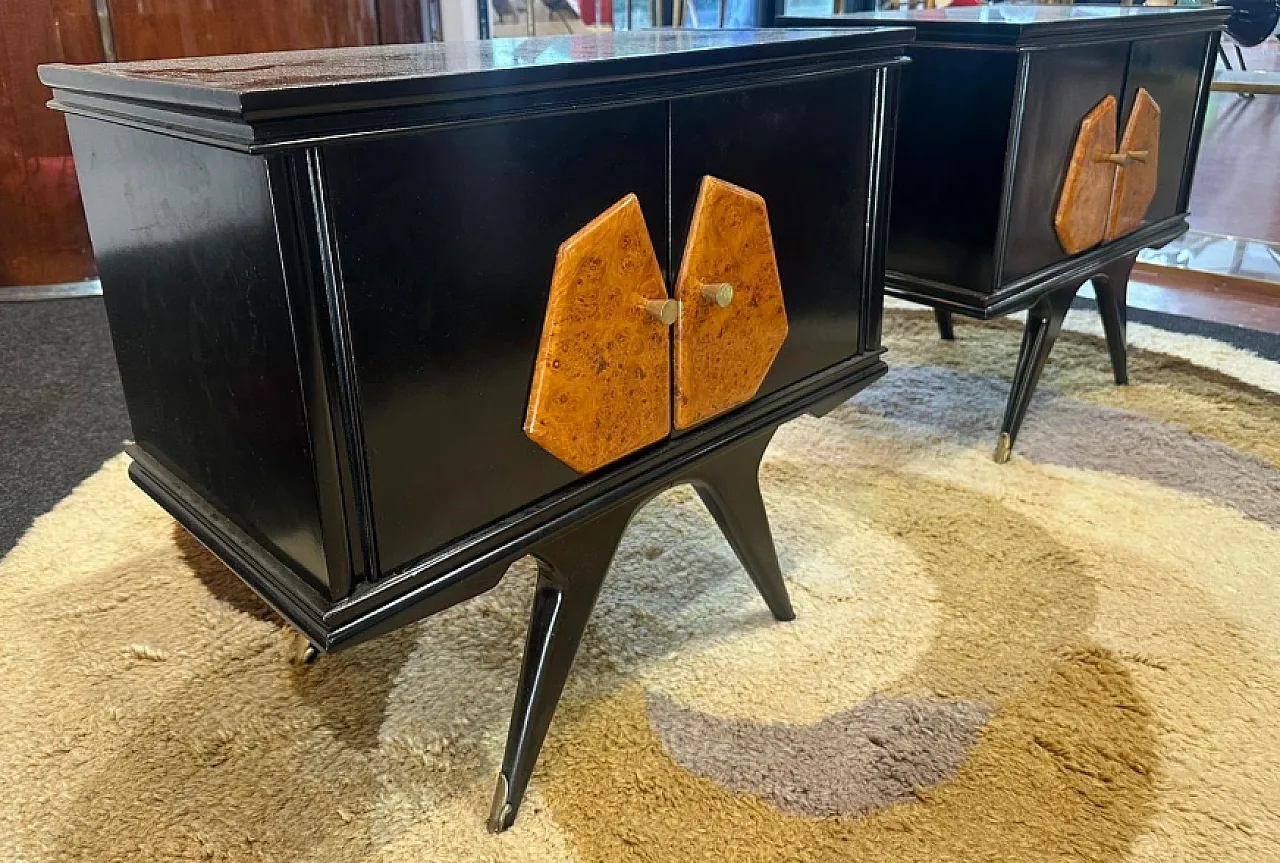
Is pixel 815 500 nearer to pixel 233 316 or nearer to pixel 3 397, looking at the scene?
pixel 233 316

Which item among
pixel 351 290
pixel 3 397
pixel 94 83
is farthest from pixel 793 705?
pixel 3 397

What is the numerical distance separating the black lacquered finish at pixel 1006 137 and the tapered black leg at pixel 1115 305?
0.34 ft

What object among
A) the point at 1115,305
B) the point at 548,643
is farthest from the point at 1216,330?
the point at 548,643

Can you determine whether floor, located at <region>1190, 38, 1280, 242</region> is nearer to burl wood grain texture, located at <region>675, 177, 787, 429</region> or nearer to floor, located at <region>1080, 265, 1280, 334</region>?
floor, located at <region>1080, 265, 1280, 334</region>

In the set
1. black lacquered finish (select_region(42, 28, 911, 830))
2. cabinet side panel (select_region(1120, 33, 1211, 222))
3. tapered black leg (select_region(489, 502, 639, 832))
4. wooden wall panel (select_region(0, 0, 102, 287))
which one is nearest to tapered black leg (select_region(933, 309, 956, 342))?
cabinet side panel (select_region(1120, 33, 1211, 222))

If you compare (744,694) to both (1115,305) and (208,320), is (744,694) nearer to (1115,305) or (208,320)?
(208,320)

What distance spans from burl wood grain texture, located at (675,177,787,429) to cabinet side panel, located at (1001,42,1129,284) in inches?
22.7

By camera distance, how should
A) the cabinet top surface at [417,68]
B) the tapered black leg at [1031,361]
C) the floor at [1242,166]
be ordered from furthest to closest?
1. the floor at [1242,166]
2. the tapered black leg at [1031,361]
3. the cabinet top surface at [417,68]

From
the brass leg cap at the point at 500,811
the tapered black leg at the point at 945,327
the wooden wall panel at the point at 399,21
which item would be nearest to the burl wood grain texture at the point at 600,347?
the brass leg cap at the point at 500,811

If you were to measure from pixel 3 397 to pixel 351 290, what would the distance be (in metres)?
1.50

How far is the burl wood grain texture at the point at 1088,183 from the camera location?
1.35 m

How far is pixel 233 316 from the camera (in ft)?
2.12

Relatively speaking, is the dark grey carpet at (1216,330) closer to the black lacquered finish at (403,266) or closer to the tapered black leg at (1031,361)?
the tapered black leg at (1031,361)

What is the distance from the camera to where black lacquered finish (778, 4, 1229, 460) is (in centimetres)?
124
